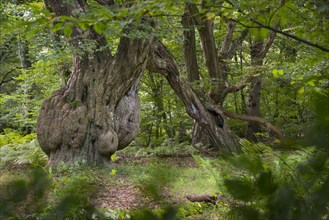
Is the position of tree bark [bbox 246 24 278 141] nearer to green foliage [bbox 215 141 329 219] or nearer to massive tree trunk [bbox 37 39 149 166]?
massive tree trunk [bbox 37 39 149 166]

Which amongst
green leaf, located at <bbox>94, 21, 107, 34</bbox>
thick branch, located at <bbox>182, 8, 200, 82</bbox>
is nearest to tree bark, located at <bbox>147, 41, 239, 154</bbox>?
thick branch, located at <bbox>182, 8, 200, 82</bbox>

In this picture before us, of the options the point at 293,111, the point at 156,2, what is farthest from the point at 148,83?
the point at 156,2

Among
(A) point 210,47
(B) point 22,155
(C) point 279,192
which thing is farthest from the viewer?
(A) point 210,47

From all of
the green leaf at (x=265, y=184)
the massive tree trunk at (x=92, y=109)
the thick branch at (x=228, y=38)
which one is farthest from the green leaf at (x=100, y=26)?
the thick branch at (x=228, y=38)

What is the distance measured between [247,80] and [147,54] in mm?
4321

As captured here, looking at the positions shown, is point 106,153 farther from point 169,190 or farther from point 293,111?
point 293,111

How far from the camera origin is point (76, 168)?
7234 mm

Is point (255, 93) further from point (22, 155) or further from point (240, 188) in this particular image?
point (240, 188)

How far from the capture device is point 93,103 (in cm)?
789

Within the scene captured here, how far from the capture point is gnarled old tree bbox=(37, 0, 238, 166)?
767cm

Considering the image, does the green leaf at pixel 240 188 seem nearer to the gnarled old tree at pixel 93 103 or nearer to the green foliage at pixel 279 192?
the green foliage at pixel 279 192

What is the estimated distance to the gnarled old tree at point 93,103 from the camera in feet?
25.2

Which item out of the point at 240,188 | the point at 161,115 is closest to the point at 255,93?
the point at 161,115

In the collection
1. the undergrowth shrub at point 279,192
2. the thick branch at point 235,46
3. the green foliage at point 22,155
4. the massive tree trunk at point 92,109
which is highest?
the thick branch at point 235,46
